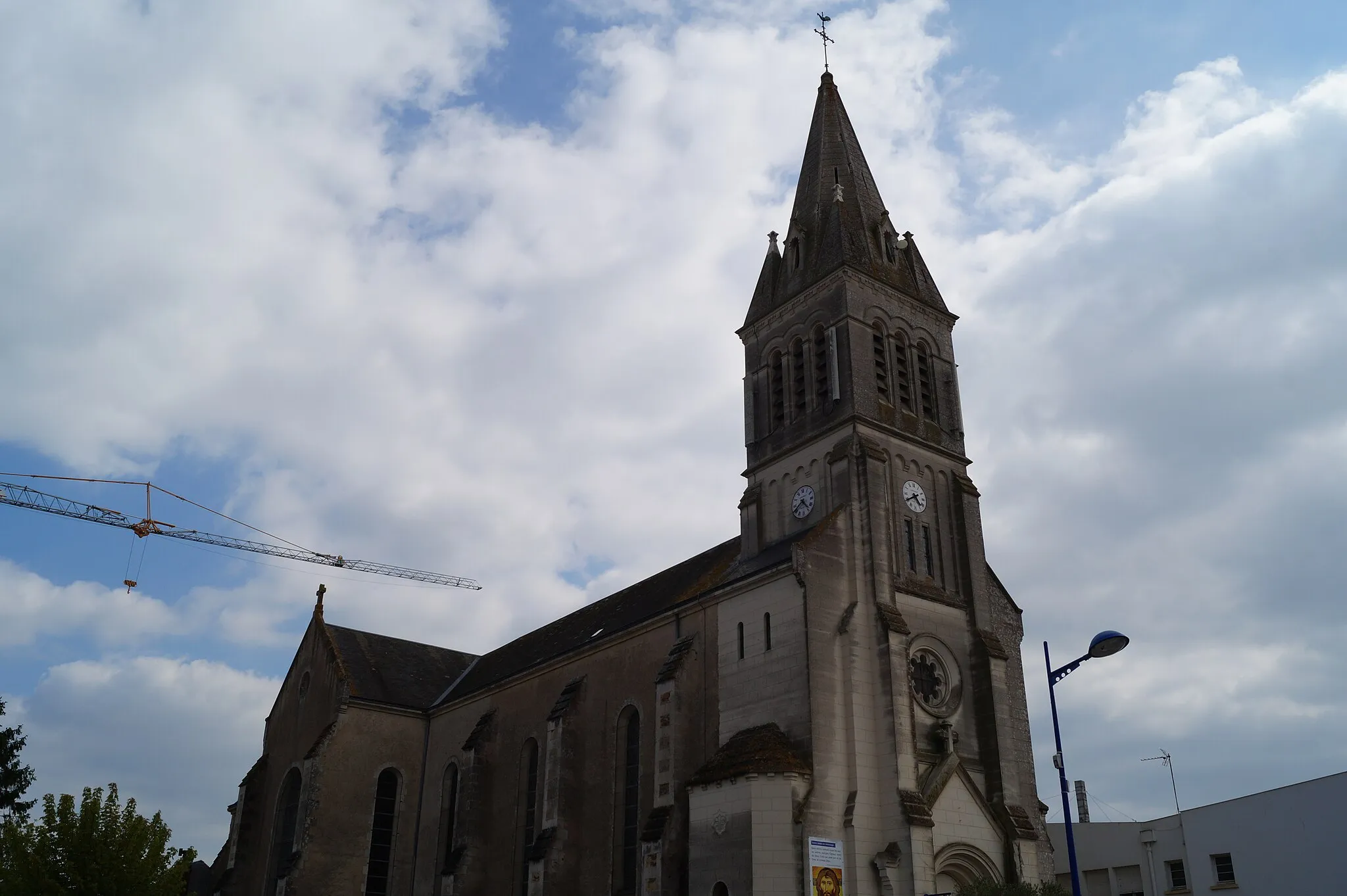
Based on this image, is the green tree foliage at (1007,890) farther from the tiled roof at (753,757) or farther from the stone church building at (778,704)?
the tiled roof at (753,757)

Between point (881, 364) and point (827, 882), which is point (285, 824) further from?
point (881, 364)

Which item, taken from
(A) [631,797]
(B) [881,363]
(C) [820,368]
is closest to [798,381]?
(C) [820,368]

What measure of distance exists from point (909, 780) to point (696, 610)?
8028 millimetres

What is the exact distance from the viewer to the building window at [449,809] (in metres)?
40.0

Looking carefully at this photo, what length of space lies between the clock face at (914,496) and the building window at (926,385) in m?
3.00

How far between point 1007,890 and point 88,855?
23149mm

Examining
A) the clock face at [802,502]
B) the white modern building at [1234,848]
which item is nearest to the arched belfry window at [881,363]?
the clock face at [802,502]

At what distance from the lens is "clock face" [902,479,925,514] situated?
107 ft

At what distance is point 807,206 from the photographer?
39.2m

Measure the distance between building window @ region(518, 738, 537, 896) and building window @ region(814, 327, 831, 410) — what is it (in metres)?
15.7

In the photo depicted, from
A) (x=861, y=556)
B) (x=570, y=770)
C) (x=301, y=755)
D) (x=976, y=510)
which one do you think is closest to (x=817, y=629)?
(x=861, y=556)

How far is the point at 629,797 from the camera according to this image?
3247 cm

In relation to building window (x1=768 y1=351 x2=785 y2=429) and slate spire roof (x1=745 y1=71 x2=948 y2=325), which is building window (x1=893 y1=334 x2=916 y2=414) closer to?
slate spire roof (x1=745 y1=71 x2=948 y2=325)

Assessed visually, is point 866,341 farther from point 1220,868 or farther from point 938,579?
point 1220,868
